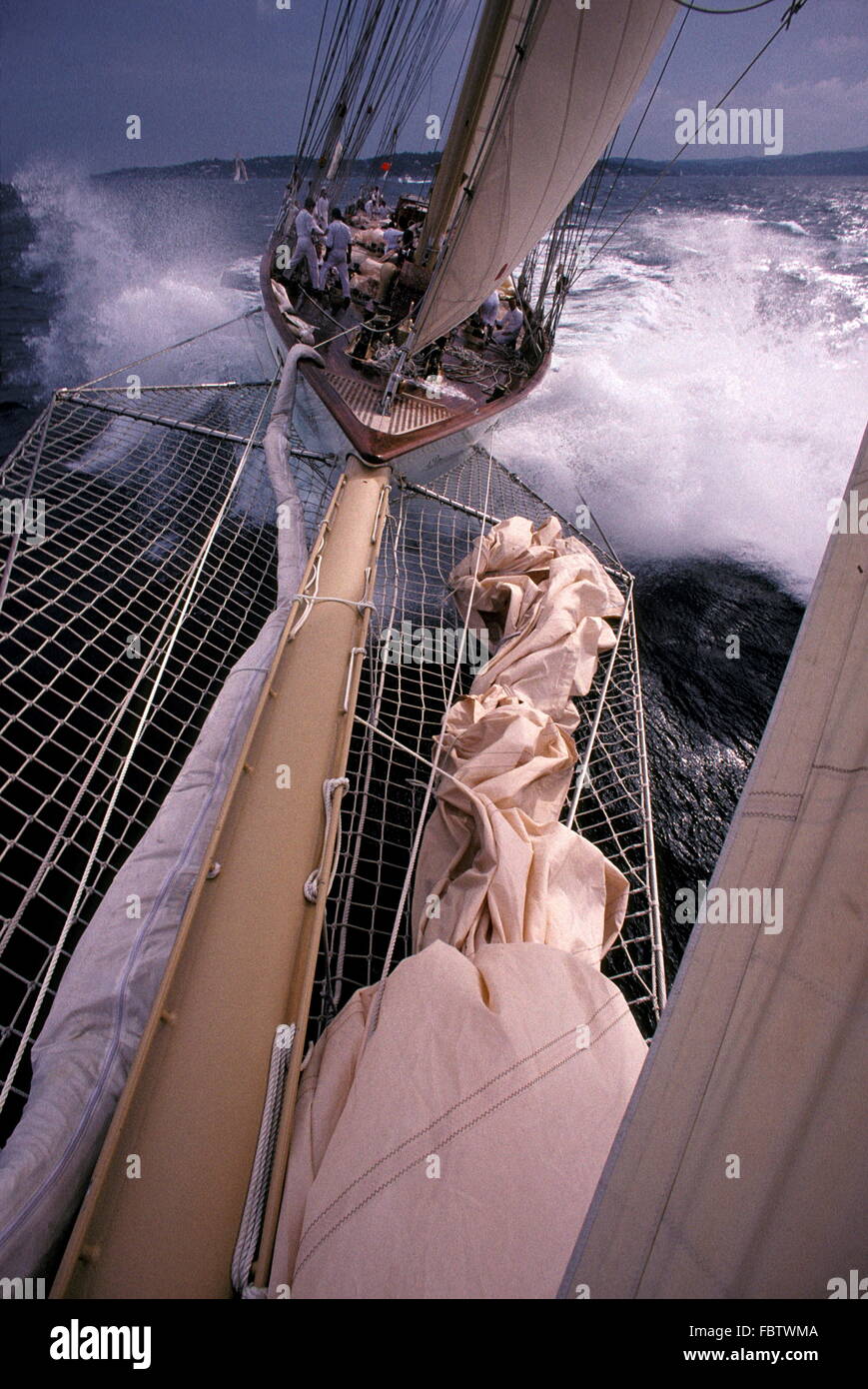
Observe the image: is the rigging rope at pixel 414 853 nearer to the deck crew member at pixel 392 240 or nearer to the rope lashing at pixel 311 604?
the rope lashing at pixel 311 604

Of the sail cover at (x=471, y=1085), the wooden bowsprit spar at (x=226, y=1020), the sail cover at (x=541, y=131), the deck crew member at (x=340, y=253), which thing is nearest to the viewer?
the sail cover at (x=471, y=1085)

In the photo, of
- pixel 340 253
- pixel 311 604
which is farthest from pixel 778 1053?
pixel 340 253

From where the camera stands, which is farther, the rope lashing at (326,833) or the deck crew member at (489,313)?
the deck crew member at (489,313)

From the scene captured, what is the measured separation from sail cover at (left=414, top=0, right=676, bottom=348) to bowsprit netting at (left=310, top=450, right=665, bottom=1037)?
1843mm

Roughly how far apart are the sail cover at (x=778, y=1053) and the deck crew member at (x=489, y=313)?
8.84 m

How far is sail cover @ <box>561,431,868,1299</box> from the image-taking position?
0.69 metres

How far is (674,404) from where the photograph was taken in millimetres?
9797

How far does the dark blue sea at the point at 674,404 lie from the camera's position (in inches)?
224

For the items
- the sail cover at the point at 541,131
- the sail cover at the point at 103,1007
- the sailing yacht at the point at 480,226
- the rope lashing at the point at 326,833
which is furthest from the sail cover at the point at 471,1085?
the sail cover at the point at 541,131

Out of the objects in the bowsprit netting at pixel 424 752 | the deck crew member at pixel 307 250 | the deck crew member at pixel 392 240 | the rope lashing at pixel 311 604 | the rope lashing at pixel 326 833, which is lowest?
the bowsprit netting at pixel 424 752

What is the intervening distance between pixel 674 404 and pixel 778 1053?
1096 cm

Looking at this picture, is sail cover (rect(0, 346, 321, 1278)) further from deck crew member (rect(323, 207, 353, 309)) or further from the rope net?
deck crew member (rect(323, 207, 353, 309))

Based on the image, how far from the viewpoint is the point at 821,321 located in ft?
43.7
